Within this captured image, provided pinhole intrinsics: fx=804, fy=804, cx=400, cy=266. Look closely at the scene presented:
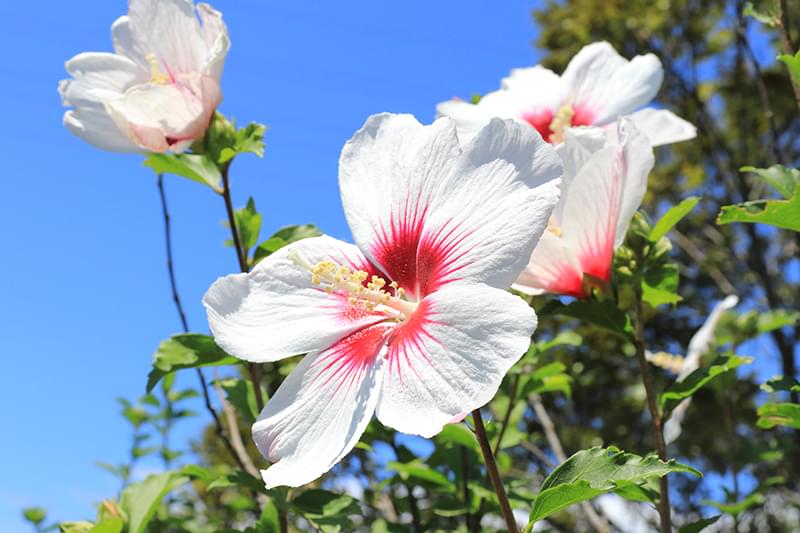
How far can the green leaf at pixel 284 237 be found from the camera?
164cm

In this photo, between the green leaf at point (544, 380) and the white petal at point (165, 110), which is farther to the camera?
the green leaf at point (544, 380)

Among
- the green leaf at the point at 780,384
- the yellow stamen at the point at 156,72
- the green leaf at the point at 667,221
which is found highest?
the yellow stamen at the point at 156,72

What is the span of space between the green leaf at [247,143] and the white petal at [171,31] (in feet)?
A: 0.50

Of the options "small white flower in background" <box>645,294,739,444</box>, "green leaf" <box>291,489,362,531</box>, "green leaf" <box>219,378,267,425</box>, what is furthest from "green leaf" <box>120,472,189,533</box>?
"small white flower in background" <box>645,294,739,444</box>

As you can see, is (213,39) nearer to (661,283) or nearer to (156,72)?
(156,72)

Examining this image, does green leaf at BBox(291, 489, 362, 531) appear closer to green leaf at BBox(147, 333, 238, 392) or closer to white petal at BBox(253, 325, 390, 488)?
green leaf at BBox(147, 333, 238, 392)

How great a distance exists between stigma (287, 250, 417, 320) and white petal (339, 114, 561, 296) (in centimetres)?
4

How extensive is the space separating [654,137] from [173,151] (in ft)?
3.18

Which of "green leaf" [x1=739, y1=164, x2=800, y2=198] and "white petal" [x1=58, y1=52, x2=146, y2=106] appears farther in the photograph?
"white petal" [x1=58, y1=52, x2=146, y2=106]

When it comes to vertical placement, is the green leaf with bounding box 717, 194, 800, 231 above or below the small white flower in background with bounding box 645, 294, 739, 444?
above

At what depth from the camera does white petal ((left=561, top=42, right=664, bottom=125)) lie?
1699mm

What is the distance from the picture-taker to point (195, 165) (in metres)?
1.67

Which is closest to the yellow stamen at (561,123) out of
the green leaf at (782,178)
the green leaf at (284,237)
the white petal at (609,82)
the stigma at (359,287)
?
the white petal at (609,82)

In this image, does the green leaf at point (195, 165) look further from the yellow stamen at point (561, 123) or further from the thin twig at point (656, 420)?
the thin twig at point (656, 420)
